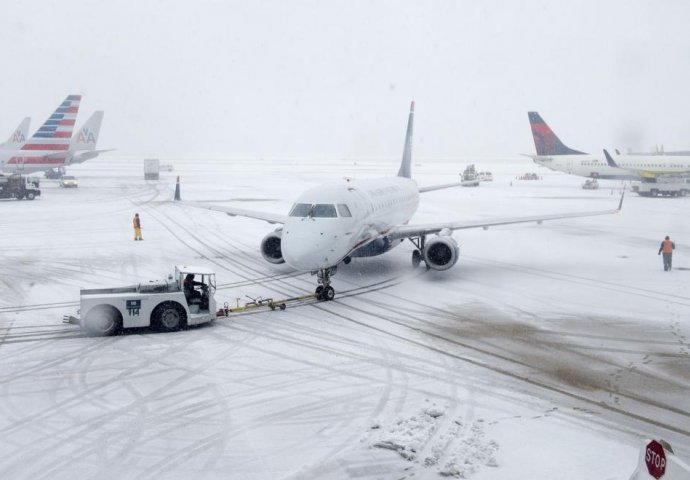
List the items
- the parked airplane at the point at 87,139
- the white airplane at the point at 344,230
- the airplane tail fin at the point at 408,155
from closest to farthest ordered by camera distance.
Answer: the white airplane at the point at 344,230 < the airplane tail fin at the point at 408,155 < the parked airplane at the point at 87,139

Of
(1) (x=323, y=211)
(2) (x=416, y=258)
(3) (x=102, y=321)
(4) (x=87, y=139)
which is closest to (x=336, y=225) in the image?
(1) (x=323, y=211)

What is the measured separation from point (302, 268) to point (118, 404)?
30.2 ft

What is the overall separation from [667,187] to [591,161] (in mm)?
16148

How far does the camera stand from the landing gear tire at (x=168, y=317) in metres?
19.3

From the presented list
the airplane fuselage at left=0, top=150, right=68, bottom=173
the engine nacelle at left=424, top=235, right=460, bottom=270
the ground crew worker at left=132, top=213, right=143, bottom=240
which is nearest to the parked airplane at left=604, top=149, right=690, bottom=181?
the engine nacelle at left=424, top=235, right=460, bottom=270

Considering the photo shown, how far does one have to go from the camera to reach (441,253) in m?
27.0

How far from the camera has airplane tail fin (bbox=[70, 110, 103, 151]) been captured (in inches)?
3223

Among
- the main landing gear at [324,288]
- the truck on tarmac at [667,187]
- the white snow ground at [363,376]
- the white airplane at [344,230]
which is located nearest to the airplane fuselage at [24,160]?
the white snow ground at [363,376]

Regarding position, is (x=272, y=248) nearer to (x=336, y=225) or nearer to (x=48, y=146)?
(x=336, y=225)

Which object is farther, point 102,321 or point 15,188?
point 15,188

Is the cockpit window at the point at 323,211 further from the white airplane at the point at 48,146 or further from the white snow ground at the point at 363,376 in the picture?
the white airplane at the point at 48,146

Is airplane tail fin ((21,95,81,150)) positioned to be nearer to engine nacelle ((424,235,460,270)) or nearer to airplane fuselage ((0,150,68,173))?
airplane fuselage ((0,150,68,173))

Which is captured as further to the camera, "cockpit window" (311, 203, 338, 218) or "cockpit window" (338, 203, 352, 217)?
"cockpit window" (338, 203, 352, 217)

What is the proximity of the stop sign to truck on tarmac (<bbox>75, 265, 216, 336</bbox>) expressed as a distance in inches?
589
